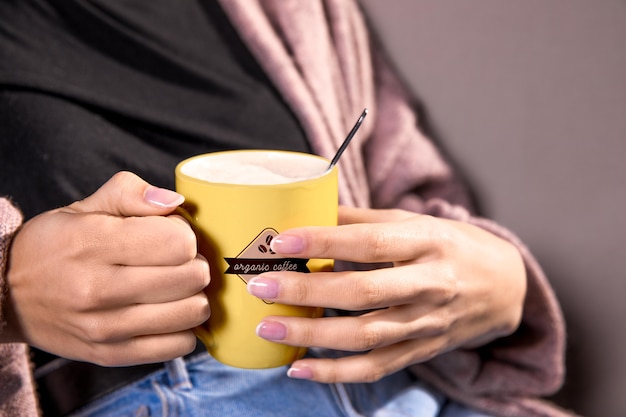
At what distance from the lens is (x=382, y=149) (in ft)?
3.16

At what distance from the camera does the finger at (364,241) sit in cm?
52

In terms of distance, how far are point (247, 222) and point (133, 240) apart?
0.31 feet

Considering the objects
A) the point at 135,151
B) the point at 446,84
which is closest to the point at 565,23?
the point at 446,84

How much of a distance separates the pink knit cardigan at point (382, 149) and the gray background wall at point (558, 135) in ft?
0.19

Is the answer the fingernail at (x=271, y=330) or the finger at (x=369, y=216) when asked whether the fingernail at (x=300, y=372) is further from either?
the finger at (x=369, y=216)

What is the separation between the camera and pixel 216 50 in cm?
91

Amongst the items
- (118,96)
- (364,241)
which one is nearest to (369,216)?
(364,241)

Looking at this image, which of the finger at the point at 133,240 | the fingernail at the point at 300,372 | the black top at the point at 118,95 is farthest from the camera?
the black top at the point at 118,95

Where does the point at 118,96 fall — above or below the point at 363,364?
above

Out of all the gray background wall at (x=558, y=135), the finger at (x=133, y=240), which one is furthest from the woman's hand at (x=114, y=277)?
the gray background wall at (x=558, y=135)

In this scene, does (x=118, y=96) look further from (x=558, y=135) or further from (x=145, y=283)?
(x=558, y=135)

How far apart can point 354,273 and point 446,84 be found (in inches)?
17.9

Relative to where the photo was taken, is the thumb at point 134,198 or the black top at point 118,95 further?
the black top at point 118,95

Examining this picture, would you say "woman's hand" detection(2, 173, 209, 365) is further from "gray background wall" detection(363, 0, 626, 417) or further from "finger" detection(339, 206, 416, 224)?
"gray background wall" detection(363, 0, 626, 417)
